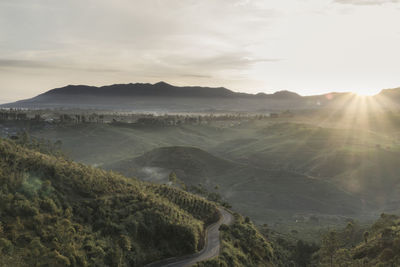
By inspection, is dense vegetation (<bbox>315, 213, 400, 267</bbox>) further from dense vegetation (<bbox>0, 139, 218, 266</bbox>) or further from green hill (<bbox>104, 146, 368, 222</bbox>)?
green hill (<bbox>104, 146, 368, 222</bbox>)

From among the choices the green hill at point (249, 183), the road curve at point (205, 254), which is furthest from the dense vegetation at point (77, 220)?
the green hill at point (249, 183)

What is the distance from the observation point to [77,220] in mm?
39469

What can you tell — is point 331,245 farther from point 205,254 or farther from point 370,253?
point 205,254

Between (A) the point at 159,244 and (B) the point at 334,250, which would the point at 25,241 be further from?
(B) the point at 334,250

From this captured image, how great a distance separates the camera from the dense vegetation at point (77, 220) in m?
31.0

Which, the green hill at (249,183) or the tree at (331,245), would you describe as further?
the green hill at (249,183)

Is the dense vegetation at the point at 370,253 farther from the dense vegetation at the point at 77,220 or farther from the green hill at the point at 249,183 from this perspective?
the green hill at the point at 249,183

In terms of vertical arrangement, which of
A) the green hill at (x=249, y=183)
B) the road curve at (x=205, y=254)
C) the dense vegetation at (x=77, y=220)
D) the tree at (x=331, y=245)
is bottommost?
the green hill at (x=249, y=183)

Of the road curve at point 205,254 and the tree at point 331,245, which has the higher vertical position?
the road curve at point 205,254

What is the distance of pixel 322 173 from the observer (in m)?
173

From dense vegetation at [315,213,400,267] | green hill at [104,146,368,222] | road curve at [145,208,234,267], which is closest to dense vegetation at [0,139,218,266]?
road curve at [145,208,234,267]

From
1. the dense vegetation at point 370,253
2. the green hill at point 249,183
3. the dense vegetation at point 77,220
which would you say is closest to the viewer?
the dense vegetation at point 77,220

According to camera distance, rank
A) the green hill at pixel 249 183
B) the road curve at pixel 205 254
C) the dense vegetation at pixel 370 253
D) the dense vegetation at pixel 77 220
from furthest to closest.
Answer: the green hill at pixel 249 183 < the dense vegetation at pixel 370 253 < the road curve at pixel 205 254 < the dense vegetation at pixel 77 220

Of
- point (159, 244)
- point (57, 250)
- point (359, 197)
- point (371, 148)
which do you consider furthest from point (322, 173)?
point (57, 250)
